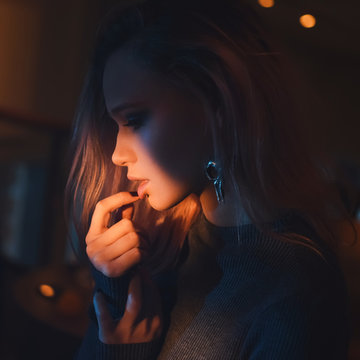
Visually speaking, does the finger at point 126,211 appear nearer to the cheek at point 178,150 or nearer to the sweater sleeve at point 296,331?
the cheek at point 178,150

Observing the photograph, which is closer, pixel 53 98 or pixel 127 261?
pixel 127 261

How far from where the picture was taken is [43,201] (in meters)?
2.01

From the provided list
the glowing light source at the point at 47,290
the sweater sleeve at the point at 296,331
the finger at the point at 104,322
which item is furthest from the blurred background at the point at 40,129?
the sweater sleeve at the point at 296,331

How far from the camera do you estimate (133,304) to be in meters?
0.50

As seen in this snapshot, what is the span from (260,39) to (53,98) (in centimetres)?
178

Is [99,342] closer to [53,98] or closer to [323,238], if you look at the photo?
[323,238]

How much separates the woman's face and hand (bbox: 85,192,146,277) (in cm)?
5

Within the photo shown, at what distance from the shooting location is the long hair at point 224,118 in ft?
1.60

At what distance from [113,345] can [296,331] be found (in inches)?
8.3

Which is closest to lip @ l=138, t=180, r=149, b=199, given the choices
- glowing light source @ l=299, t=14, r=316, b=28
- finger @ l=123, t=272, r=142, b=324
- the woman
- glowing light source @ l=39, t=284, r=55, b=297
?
the woman

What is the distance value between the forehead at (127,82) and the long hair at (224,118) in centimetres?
1

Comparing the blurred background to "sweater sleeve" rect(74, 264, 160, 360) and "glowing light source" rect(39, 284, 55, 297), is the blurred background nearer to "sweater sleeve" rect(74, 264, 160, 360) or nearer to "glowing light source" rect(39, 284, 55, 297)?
"glowing light source" rect(39, 284, 55, 297)

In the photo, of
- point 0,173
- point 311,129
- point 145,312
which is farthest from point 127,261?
point 0,173

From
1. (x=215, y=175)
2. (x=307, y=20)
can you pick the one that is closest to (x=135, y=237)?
(x=215, y=175)
